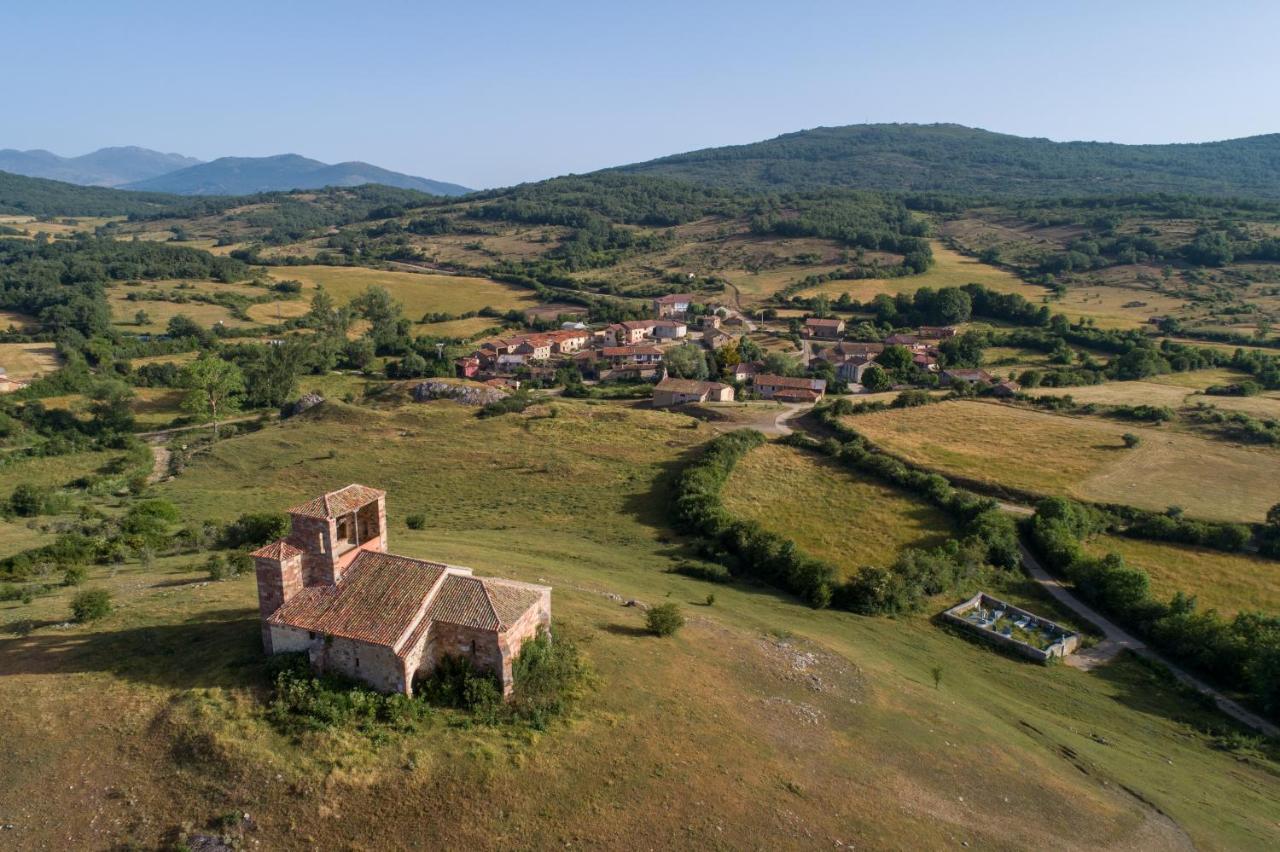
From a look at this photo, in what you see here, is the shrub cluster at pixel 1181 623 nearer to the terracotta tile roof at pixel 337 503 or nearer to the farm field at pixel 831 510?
the farm field at pixel 831 510

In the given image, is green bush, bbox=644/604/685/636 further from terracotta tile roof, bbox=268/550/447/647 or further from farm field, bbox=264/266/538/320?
farm field, bbox=264/266/538/320

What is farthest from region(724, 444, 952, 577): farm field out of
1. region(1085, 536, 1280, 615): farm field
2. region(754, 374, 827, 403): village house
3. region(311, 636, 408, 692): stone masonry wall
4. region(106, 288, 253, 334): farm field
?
region(106, 288, 253, 334): farm field

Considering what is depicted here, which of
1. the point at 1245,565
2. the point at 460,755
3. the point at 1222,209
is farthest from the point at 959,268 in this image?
the point at 460,755

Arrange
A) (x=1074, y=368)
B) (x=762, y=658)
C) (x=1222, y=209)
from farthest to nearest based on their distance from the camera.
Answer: (x=1222, y=209) → (x=1074, y=368) → (x=762, y=658)

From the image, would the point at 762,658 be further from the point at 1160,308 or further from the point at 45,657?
the point at 1160,308

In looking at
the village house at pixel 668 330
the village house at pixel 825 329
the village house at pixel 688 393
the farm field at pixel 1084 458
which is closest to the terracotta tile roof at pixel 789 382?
the village house at pixel 688 393

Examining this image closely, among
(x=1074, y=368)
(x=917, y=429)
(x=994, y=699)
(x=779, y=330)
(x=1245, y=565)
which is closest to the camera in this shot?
(x=994, y=699)
